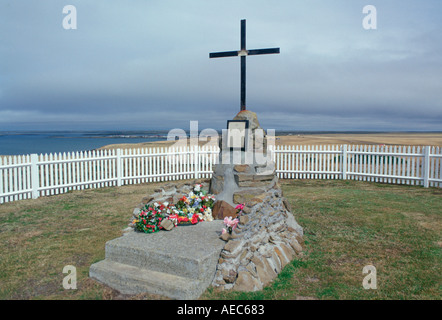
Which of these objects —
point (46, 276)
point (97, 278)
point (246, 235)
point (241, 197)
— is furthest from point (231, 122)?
point (46, 276)

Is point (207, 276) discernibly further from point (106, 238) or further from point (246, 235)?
point (106, 238)

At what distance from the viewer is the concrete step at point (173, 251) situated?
414 centimetres

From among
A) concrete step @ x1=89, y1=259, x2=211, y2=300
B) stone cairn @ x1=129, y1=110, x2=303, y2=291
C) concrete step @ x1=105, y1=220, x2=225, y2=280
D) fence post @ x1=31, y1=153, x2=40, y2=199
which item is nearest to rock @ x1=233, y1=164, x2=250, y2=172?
stone cairn @ x1=129, y1=110, x2=303, y2=291

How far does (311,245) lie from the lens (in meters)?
5.68

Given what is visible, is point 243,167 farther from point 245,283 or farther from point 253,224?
point 245,283

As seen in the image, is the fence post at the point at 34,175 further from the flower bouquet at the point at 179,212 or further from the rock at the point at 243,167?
the rock at the point at 243,167

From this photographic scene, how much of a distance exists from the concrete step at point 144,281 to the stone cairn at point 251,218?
433mm

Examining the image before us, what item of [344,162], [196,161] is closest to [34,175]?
[196,161]

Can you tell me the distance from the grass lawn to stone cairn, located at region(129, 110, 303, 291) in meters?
0.21

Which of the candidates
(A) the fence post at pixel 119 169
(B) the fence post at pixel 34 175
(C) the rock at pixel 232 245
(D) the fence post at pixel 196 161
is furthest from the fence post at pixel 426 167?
(B) the fence post at pixel 34 175

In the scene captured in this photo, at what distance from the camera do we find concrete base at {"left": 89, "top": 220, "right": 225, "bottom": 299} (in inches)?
159

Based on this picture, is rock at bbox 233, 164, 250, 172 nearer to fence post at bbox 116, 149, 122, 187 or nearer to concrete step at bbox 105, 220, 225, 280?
concrete step at bbox 105, 220, 225, 280

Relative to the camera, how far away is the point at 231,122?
21.3 ft

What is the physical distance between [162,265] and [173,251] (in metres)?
0.23
